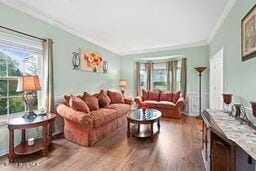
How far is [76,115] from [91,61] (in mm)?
2305

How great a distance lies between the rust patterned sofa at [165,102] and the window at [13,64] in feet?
9.78

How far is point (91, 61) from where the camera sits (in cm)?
463

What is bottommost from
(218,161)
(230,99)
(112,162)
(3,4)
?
(112,162)

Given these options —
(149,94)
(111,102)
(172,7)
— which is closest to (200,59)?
(149,94)

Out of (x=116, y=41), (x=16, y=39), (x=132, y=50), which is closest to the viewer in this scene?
(x=16, y=39)

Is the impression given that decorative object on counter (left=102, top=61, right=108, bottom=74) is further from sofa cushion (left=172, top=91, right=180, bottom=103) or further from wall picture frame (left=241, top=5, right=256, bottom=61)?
wall picture frame (left=241, top=5, right=256, bottom=61)

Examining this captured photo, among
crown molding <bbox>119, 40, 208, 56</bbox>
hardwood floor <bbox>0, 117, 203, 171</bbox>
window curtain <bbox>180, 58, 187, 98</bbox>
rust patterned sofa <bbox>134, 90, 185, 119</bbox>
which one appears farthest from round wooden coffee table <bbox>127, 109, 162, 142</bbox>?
crown molding <bbox>119, 40, 208, 56</bbox>

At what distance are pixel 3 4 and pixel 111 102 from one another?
3.25 metres

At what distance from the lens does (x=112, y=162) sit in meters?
2.24

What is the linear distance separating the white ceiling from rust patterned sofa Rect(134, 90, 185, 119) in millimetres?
2029

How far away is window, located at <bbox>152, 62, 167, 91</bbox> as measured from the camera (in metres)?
6.09

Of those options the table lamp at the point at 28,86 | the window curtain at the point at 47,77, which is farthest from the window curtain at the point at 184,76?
the table lamp at the point at 28,86

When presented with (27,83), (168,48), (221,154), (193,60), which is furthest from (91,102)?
(193,60)

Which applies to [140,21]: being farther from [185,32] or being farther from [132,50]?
[132,50]
